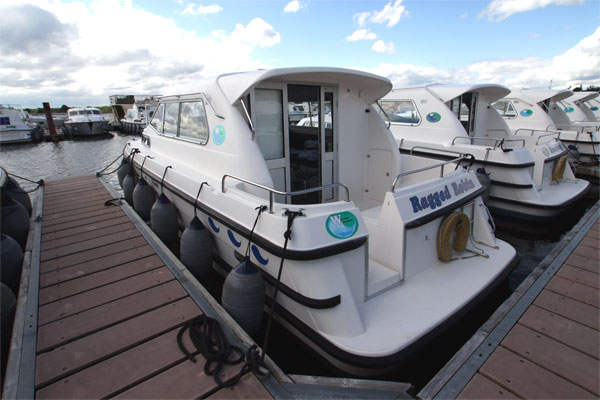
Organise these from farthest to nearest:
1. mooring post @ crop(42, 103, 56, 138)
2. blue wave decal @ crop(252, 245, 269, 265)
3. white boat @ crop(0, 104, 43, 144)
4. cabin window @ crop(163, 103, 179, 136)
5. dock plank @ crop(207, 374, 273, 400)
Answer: mooring post @ crop(42, 103, 56, 138)
white boat @ crop(0, 104, 43, 144)
cabin window @ crop(163, 103, 179, 136)
blue wave decal @ crop(252, 245, 269, 265)
dock plank @ crop(207, 374, 273, 400)

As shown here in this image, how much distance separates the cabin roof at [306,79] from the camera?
318 cm

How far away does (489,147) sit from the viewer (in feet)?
20.8

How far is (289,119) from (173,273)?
6.94ft

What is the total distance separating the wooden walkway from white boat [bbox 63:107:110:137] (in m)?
26.5

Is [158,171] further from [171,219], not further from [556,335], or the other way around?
[556,335]

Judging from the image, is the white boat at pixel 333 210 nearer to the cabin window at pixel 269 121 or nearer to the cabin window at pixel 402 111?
the cabin window at pixel 269 121

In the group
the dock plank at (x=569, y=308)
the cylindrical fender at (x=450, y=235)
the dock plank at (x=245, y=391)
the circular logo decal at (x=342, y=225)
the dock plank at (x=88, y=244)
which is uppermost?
the circular logo decal at (x=342, y=225)

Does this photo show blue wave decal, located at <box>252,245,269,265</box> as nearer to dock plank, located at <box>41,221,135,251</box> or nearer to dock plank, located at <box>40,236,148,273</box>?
dock plank, located at <box>40,236,148,273</box>

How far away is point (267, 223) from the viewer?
108 inches

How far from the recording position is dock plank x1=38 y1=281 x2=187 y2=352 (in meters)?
2.48

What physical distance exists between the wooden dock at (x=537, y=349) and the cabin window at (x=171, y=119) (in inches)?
184

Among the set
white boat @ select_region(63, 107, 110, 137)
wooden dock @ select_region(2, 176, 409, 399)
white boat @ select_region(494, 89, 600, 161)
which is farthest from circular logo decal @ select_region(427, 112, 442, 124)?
white boat @ select_region(63, 107, 110, 137)

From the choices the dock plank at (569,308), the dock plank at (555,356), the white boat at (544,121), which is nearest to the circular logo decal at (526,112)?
the white boat at (544,121)

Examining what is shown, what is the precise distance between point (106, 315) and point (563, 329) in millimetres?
3614
